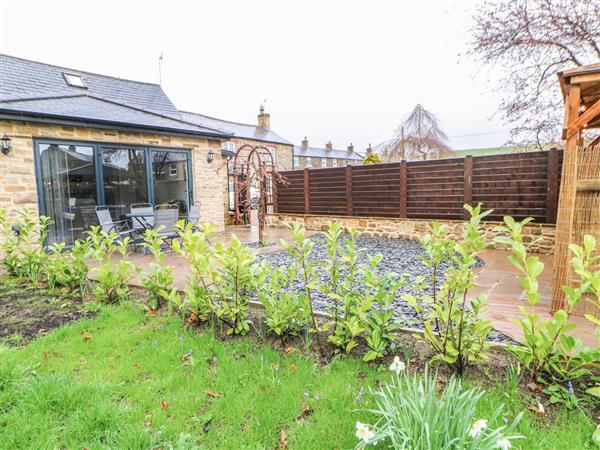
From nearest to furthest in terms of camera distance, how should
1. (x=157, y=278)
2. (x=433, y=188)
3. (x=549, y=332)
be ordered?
(x=549, y=332) < (x=157, y=278) < (x=433, y=188)

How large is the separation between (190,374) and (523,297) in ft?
11.8

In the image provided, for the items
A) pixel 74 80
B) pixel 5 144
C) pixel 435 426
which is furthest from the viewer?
pixel 74 80

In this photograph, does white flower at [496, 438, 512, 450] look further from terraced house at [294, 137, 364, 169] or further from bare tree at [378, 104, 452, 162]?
terraced house at [294, 137, 364, 169]

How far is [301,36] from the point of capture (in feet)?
38.0

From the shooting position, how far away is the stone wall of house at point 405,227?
6.53 metres

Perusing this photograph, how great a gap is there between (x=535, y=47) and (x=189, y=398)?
1171 centimetres

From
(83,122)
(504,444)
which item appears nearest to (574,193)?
(504,444)

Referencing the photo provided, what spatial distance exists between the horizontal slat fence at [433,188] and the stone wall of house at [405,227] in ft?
0.52

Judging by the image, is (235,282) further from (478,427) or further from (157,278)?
(478,427)

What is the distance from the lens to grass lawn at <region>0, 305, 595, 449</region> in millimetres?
1748

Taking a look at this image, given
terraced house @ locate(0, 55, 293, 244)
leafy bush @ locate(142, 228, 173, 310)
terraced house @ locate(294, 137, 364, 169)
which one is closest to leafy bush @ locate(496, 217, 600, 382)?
leafy bush @ locate(142, 228, 173, 310)

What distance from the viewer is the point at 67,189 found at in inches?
281

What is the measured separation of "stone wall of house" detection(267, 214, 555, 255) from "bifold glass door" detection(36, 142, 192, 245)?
Answer: 13.0 ft

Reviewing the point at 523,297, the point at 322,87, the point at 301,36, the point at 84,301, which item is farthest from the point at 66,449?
the point at 322,87
